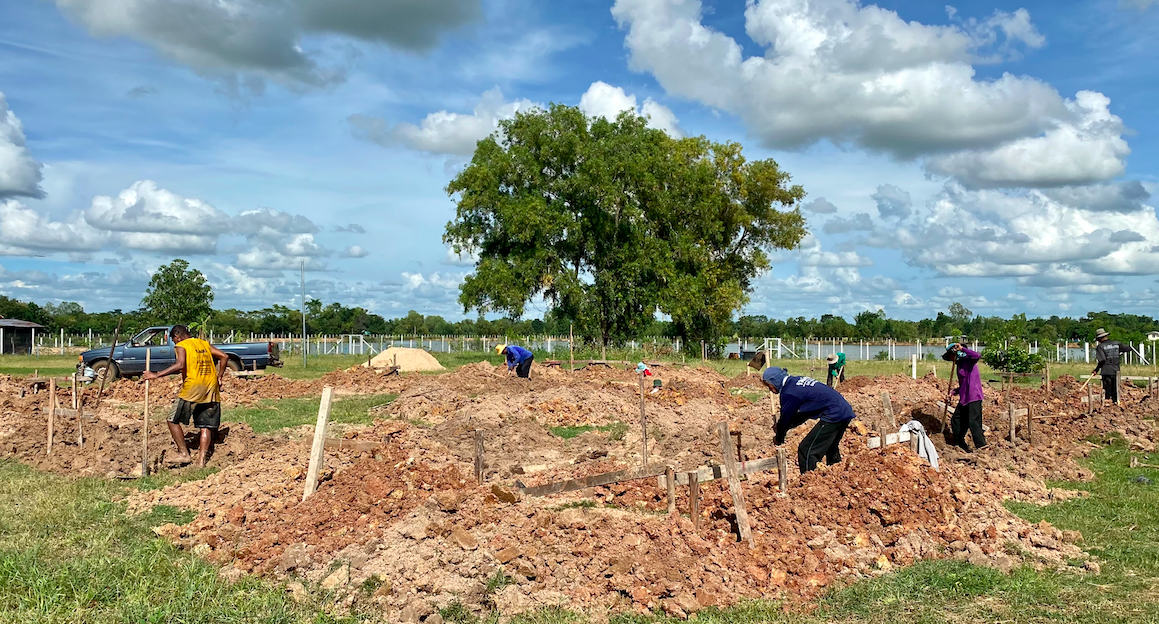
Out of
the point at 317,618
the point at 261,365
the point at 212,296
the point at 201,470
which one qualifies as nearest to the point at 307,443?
the point at 201,470

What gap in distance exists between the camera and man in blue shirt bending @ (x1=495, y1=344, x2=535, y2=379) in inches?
820

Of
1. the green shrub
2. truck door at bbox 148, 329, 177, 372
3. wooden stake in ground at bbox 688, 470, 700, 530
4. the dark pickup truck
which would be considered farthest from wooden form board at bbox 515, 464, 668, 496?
the green shrub

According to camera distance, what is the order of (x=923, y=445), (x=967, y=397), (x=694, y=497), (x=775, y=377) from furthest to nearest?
1. (x=967, y=397)
2. (x=923, y=445)
3. (x=775, y=377)
4. (x=694, y=497)

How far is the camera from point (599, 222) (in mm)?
39219

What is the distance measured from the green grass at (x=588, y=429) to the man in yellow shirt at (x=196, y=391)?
5.46 meters

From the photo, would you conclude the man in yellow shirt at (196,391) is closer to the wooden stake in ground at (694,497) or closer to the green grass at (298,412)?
the green grass at (298,412)

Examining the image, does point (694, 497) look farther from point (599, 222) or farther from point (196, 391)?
point (599, 222)

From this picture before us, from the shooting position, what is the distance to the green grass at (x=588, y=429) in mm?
14270

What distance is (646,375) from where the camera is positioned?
2377cm

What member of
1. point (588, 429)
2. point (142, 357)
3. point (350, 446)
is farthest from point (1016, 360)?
point (142, 357)

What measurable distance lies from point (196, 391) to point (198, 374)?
8.2 inches

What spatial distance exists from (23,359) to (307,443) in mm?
35173

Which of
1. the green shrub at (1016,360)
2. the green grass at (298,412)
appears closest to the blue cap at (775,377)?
the green grass at (298,412)

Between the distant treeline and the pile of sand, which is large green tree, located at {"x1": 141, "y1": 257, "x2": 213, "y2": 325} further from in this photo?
the pile of sand
